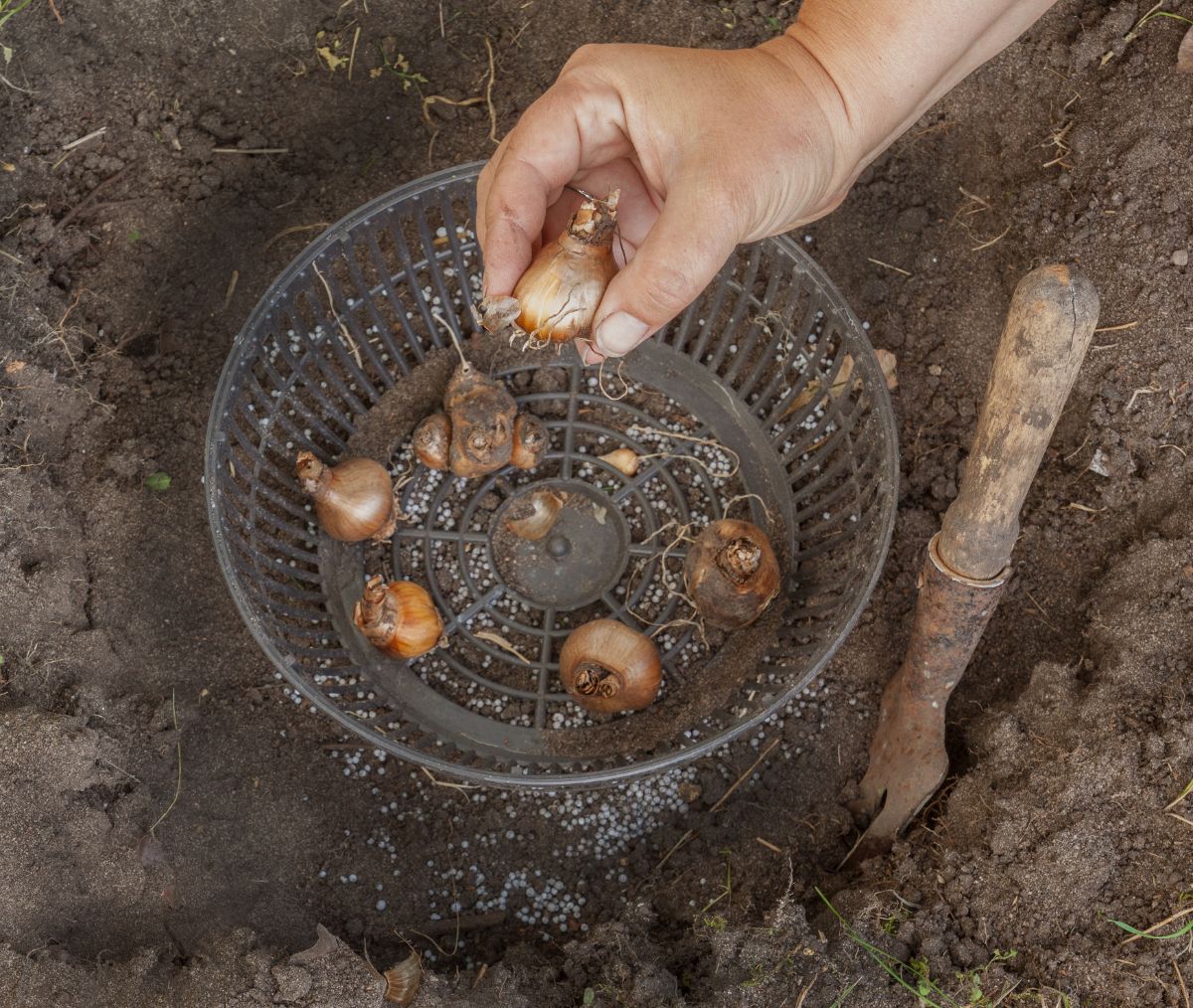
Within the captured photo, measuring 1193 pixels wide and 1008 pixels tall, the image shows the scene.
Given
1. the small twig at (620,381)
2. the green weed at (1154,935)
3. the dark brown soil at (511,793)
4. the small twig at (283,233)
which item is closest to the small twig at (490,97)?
the dark brown soil at (511,793)

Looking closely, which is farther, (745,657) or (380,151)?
(380,151)

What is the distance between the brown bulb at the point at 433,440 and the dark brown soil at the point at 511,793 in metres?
0.49

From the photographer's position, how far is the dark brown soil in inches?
70.8

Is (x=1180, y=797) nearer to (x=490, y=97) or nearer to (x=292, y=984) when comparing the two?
(x=292, y=984)

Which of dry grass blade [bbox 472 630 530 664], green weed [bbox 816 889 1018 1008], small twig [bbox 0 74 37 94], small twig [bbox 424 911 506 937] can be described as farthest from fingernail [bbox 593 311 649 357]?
small twig [bbox 0 74 37 94]

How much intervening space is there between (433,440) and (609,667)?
593mm

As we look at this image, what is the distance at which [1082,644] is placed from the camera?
204cm

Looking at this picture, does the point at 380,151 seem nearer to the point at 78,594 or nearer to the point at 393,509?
the point at 393,509

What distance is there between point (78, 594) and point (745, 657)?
53.3 inches

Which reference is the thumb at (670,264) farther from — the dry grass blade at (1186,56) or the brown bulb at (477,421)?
the dry grass blade at (1186,56)

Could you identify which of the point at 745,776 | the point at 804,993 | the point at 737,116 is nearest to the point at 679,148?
the point at 737,116

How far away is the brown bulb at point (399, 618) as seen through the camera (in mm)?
1999

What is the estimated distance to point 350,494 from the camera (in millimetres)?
2061

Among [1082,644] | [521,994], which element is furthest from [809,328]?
[521,994]
